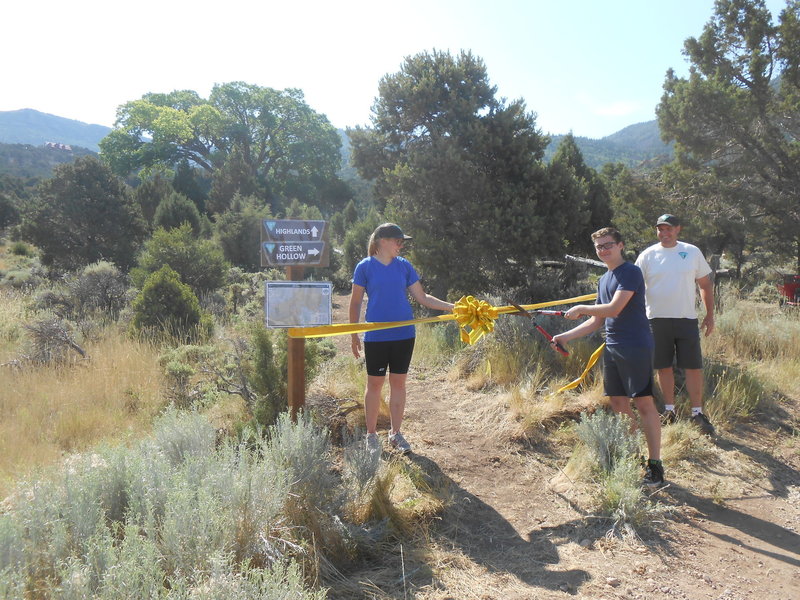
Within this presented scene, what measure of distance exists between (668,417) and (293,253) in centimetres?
346

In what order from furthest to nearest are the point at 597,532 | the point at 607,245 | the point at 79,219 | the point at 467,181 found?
the point at 79,219 → the point at 467,181 → the point at 607,245 → the point at 597,532

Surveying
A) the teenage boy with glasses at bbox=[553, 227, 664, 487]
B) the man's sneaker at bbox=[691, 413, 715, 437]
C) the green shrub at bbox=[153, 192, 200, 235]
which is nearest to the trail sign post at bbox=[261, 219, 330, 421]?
the teenage boy with glasses at bbox=[553, 227, 664, 487]

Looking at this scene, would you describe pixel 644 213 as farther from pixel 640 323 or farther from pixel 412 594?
pixel 412 594

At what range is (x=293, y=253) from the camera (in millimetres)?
3818

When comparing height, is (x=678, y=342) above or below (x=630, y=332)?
below

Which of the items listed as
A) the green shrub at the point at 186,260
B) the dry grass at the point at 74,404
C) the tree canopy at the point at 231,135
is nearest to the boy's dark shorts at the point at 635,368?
the dry grass at the point at 74,404

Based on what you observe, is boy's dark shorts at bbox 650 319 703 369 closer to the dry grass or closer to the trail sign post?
the trail sign post

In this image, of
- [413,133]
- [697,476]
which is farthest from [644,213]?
[697,476]

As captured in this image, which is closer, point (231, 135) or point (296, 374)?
point (296, 374)

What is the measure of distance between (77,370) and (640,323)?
5.80 m

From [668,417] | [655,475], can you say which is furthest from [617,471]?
[668,417]

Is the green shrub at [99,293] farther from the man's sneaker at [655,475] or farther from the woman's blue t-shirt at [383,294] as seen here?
the man's sneaker at [655,475]

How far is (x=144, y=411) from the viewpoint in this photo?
481cm

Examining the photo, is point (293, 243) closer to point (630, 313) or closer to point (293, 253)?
point (293, 253)
